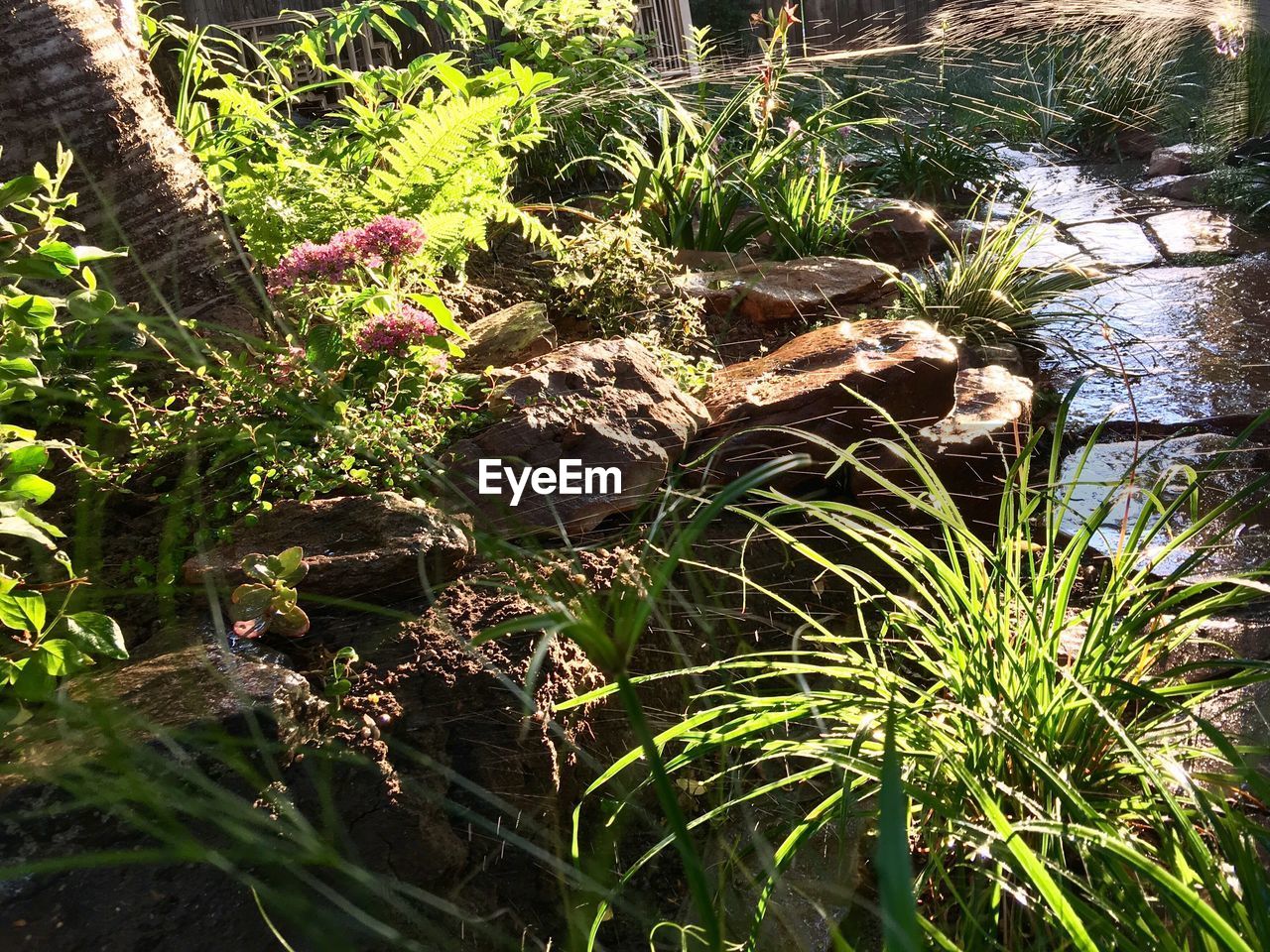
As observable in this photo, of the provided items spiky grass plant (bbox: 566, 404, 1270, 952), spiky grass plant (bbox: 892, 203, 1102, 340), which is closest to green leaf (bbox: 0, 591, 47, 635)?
spiky grass plant (bbox: 566, 404, 1270, 952)

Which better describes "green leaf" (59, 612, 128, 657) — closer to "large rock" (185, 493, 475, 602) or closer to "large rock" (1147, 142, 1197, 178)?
"large rock" (185, 493, 475, 602)

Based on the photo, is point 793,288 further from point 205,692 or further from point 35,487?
point 35,487

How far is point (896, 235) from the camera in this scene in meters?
4.97

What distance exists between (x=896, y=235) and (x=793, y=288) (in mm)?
1396

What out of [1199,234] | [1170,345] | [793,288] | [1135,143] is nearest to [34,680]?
[793,288]

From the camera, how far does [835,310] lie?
3.88 metres

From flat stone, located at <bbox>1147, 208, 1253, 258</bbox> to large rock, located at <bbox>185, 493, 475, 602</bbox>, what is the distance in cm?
471

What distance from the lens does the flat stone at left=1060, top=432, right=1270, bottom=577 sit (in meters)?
2.81

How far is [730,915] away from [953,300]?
9.79 ft

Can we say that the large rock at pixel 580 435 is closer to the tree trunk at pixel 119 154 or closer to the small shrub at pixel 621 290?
the small shrub at pixel 621 290

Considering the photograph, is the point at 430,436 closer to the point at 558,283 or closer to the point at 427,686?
the point at 427,686

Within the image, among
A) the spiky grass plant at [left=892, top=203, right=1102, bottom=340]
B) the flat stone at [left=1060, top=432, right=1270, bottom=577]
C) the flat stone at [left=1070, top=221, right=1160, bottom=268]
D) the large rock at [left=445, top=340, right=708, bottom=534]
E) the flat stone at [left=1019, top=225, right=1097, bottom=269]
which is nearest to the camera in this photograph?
the large rock at [left=445, top=340, right=708, bottom=534]

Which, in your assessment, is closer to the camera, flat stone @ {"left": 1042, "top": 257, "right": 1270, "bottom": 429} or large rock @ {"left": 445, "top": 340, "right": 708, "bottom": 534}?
large rock @ {"left": 445, "top": 340, "right": 708, "bottom": 534}

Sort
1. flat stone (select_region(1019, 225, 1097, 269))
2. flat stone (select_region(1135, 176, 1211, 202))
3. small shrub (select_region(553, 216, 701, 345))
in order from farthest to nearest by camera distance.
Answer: flat stone (select_region(1135, 176, 1211, 202)), flat stone (select_region(1019, 225, 1097, 269)), small shrub (select_region(553, 216, 701, 345))
